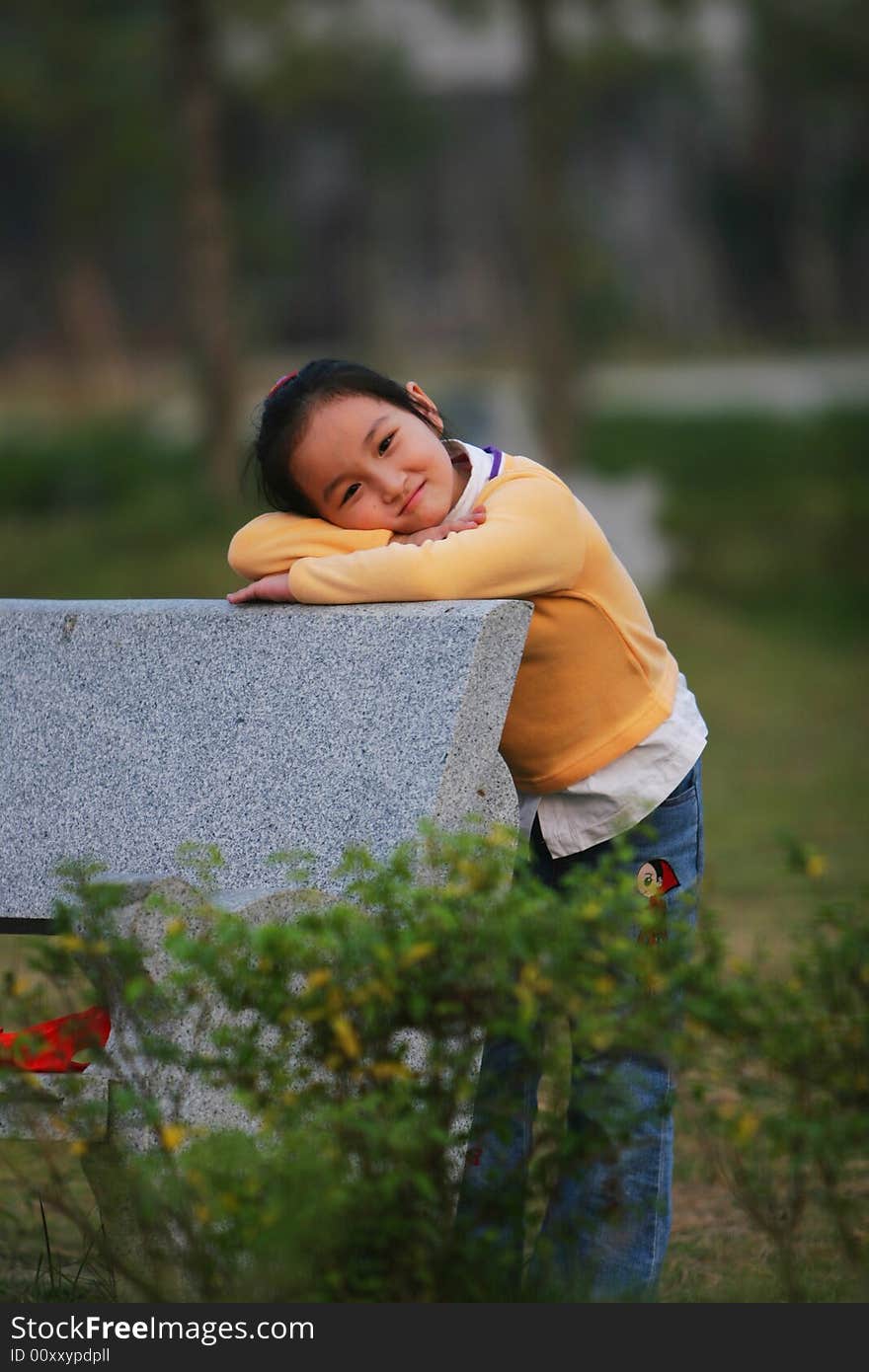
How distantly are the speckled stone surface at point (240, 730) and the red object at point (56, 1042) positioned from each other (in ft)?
0.80

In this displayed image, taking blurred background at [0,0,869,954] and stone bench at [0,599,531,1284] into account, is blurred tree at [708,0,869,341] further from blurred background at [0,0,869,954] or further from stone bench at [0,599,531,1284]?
stone bench at [0,599,531,1284]

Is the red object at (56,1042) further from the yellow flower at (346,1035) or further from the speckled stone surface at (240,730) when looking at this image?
the yellow flower at (346,1035)

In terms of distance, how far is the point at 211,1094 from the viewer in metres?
2.23

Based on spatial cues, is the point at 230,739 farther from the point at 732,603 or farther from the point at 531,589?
the point at 732,603

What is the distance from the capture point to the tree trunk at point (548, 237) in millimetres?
11508

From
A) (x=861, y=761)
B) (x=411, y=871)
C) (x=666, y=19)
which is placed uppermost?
(x=411, y=871)

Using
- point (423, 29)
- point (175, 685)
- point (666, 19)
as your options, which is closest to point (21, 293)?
point (423, 29)

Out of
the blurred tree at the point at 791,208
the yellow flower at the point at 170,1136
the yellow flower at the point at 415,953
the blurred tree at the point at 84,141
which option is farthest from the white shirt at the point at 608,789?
the blurred tree at the point at 791,208

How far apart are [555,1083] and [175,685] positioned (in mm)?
1047

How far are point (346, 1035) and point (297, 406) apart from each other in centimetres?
96

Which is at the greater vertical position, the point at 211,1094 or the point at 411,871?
the point at 411,871

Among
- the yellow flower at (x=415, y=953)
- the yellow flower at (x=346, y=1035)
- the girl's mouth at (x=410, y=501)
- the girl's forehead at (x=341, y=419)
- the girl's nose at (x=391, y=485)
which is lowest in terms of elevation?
the yellow flower at (x=346, y=1035)

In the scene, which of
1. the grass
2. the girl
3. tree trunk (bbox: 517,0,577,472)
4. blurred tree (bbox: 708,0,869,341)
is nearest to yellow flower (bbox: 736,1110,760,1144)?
the grass

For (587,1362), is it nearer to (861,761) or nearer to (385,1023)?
(385,1023)
